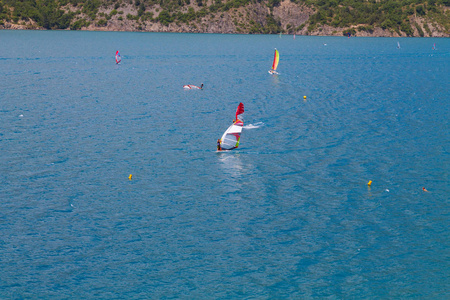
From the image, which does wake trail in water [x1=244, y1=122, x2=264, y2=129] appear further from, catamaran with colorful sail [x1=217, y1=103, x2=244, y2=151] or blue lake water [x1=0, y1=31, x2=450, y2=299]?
catamaran with colorful sail [x1=217, y1=103, x2=244, y2=151]

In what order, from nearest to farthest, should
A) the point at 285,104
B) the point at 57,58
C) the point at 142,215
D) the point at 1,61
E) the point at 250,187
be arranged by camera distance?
1. the point at 142,215
2. the point at 250,187
3. the point at 285,104
4. the point at 1,61
5. the point at 57,58

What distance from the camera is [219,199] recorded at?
3167 cm

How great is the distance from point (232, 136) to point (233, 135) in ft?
0.40

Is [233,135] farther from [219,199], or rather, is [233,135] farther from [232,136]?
[219,199]

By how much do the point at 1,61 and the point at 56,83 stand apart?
3462 cm

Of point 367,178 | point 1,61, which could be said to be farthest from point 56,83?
point 367,178

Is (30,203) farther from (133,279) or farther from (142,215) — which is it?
(133,279)

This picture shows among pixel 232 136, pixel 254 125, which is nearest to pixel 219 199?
pixel 232 136

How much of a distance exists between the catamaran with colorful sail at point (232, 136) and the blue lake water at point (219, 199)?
87 centimetres

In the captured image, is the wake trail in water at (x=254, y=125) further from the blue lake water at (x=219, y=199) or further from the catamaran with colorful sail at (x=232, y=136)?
the catamaran with colorful sail at (x=232, y=136)

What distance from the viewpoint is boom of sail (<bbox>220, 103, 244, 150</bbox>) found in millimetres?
41812

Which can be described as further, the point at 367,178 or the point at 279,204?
the point at 367,178

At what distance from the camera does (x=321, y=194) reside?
32.7 meters

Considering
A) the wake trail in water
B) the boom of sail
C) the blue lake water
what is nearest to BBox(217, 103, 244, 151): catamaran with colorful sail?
the boom of sail
